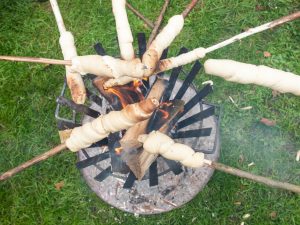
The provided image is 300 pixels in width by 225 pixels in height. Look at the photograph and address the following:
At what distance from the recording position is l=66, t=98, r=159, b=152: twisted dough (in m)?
2.04

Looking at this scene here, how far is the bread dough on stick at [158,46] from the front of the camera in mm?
2064

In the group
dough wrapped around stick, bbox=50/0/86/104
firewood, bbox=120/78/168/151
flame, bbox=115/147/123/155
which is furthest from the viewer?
flame, bbox=115/147/123/155

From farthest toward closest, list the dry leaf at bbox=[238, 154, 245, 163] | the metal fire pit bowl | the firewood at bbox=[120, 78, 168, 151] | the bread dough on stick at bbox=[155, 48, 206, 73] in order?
1. the dry leaf at bbox=[238, 154, 245, 163]
2. the metal fire pit bowl
3. the firewood at bbox=[120, 78, 168, 151]
4. the bread dough on stick at bbox=[155, 48, 206, 73]

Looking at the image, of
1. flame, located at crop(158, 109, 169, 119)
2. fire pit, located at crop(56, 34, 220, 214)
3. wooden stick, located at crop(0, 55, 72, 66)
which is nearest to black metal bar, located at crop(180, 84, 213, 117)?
fire pit, located at crop(56, 34, 220, 214)

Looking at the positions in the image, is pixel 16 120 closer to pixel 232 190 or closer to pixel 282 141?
pixel 232 190

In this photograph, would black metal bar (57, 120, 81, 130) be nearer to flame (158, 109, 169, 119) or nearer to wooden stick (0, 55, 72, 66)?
flame (158, 109, 169, 119)

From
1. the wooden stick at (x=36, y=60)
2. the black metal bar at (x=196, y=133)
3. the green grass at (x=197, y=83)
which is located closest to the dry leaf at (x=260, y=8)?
the green grass at (x=197, y=83)

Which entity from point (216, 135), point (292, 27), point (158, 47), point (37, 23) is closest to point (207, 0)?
point (292, 27)

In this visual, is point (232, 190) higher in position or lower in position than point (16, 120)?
lower

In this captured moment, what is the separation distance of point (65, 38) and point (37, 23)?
174cm

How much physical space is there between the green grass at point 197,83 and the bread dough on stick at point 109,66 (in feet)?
5.62

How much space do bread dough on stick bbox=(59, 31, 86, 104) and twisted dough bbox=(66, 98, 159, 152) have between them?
1.41 ft

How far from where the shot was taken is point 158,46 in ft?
7.04

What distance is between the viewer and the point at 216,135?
10.7ft
